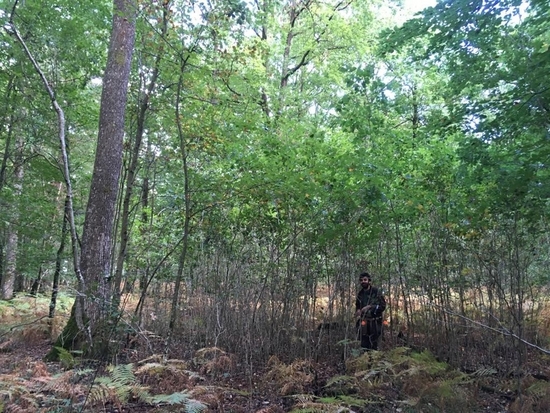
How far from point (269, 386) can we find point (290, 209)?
8.56ft

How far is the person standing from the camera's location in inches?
239

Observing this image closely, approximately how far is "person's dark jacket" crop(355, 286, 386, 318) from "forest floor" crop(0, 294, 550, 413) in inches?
29.0

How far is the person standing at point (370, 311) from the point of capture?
6070mm

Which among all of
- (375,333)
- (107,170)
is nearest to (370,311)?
(375,333)

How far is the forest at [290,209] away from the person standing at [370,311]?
0.78ft

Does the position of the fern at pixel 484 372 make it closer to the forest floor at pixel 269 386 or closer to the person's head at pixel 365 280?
the forest floor at pixel 269 386

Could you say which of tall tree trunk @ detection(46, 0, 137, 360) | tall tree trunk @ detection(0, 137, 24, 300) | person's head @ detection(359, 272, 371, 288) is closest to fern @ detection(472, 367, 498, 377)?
person's head @ detection(359, 272, 371, 288)

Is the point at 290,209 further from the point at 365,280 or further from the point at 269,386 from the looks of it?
the point at 269,386

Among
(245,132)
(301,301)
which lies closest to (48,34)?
(245,132)

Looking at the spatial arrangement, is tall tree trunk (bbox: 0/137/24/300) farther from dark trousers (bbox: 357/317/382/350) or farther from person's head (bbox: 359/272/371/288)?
dark trousers (bbox: 357/317/382/350)

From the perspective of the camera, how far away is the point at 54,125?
7.24m

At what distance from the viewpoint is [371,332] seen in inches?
248

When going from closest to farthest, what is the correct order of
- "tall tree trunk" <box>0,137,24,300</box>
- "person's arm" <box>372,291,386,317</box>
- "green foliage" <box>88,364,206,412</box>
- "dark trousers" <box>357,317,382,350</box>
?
"green foliage" <box>88,364,206,412</box> < "person's arm" <box>372,291,386,317</box> < "dark trousers" <box>357,317,382,350</box> < "tall tree trunk" <box>0,137,24,300</box>

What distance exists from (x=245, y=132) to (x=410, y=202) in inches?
109
